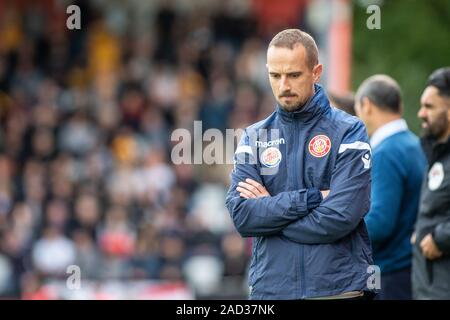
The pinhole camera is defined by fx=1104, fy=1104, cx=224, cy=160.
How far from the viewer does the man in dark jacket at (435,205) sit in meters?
6.81

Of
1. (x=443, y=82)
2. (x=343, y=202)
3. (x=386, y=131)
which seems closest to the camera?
(x=343, y=202)

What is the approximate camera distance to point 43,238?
49.8ft

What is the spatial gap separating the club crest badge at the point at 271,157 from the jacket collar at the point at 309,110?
17 cm

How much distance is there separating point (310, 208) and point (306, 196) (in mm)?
68

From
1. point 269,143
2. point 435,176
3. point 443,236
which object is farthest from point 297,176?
point 435,176

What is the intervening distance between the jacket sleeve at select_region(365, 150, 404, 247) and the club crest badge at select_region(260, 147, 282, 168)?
1.86m

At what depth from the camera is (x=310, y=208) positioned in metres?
5.33

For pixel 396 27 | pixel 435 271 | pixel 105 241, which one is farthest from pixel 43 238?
pixel 435 271

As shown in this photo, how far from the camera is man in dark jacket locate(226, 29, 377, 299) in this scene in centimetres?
522

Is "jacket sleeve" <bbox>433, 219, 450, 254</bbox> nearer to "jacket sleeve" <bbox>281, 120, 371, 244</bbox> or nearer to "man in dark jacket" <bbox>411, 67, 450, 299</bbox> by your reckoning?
"man in dark jacket" <bbox>411, 67, 450, 299</bbox>

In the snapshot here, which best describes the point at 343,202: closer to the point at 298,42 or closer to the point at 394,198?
the point at 298,42

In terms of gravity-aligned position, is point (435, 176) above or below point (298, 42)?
below

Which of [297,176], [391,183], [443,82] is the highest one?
[443,82]

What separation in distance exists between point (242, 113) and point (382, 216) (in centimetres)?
985
